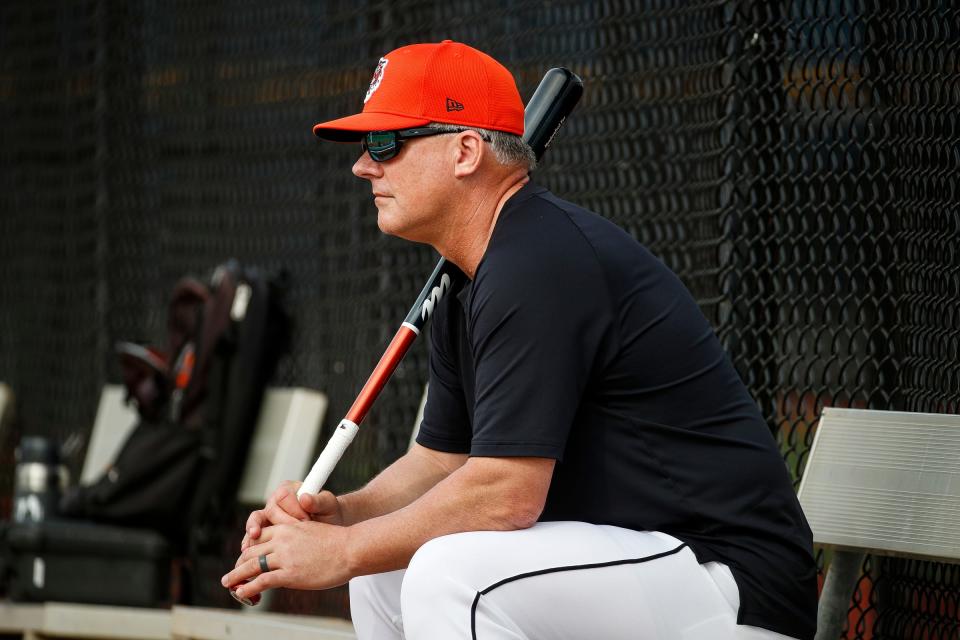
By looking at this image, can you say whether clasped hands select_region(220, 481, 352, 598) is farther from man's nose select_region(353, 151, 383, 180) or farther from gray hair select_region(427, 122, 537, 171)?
gray hair select_region(427, 122, 537, 171)

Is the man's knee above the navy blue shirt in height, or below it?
below

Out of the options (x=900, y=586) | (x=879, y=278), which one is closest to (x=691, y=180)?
(x=879, y=278)

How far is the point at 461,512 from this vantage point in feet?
7.14

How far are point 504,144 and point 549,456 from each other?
2.00 ft

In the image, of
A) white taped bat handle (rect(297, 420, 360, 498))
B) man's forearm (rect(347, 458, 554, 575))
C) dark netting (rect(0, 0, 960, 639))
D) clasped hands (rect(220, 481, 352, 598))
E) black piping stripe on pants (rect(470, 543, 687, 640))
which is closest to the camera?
black piping stripe on pants (rect(470, 543, 687, 640))

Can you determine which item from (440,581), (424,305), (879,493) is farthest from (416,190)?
(879,493)

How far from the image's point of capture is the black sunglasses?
94.9 inches

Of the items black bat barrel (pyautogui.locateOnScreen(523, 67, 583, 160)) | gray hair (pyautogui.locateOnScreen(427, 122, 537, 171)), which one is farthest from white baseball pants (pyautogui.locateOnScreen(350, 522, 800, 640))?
black bat barrel (pyautogui.locateOnScreen(523, 67, 583, 160))

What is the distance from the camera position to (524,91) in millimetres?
3814

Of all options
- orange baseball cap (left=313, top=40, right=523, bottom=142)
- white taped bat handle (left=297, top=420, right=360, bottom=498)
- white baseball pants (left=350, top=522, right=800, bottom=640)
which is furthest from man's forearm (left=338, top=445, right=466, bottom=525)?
orange baseball cap (left=313, top=40, right=523, bottom=142)

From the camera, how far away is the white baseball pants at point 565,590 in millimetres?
2043

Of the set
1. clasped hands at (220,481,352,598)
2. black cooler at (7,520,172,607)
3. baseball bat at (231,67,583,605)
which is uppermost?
baseball bat at (231,67,583,605)

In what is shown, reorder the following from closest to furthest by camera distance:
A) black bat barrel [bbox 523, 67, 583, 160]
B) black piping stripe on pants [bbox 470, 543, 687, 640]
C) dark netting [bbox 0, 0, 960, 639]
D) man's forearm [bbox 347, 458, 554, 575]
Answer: black piping stripe on pants [bbox 470, 543, 687, 640]
man's forearm [bbox 347, 458, 554, 575]
black bat barrel [bbox 523, 67, 583, 160]
dark netting [bbox 0, 0, 960, 639]

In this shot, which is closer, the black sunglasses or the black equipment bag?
the black sunglasses
